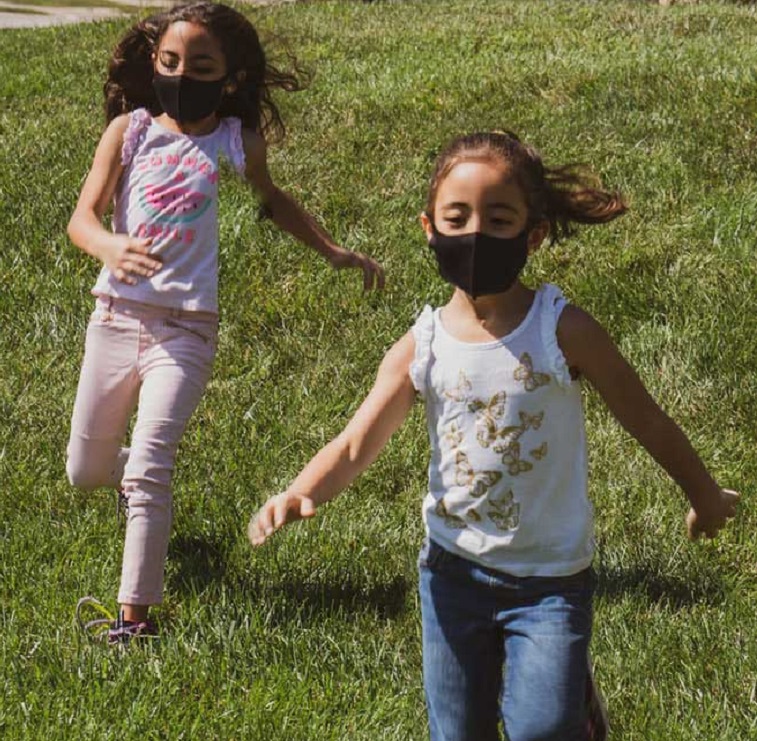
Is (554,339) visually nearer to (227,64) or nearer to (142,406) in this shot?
(142,406)

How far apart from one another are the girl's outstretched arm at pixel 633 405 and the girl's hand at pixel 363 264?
1.37m

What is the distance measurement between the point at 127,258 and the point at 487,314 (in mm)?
1155

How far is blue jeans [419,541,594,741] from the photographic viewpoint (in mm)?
2992

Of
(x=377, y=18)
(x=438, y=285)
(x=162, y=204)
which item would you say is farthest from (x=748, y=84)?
(x=377, y=18)

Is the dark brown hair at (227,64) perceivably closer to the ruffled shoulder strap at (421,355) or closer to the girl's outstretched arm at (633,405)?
the ruffled shoulder strap at (421,355)

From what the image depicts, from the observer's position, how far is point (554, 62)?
9.79 m

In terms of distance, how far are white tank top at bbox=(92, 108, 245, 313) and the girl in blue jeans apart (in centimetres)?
135

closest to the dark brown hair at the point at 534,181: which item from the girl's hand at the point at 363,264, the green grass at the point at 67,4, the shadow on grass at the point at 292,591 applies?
the girl's hand at the point at 363,264

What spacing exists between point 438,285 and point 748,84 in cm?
293

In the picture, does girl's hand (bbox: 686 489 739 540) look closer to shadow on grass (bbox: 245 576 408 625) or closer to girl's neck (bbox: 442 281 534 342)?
girl's neck (bbox: 442 281 534 342)

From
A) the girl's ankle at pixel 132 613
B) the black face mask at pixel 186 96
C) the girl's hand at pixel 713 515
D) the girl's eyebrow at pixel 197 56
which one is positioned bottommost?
the girl's ankle at pixel 132 613

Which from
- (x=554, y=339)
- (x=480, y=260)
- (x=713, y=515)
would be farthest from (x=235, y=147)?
(x=713, y=515)

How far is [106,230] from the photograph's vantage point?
14.4 feet

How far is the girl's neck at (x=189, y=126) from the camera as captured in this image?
454cm
